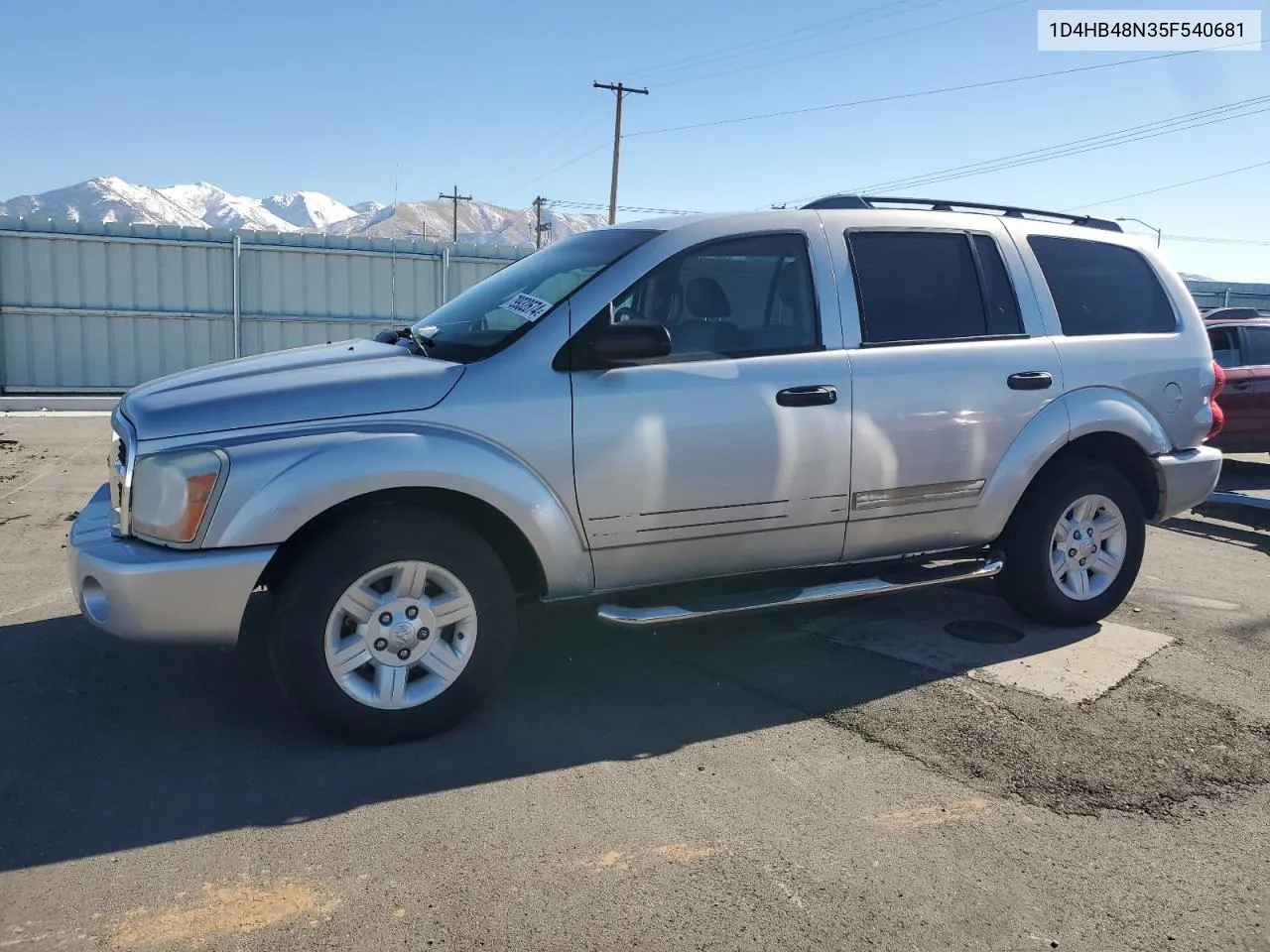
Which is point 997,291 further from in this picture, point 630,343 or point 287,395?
point 287,395

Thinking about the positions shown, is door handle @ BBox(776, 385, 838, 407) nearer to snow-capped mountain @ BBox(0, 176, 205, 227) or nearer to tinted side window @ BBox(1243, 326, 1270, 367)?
tinted side window @ BBox(1243, 326, 1270, 367)

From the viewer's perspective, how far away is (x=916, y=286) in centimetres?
472

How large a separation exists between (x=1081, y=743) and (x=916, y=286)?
2109 millimetres

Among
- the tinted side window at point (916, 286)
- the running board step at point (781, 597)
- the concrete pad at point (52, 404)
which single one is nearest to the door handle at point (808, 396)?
the tinted side window at point (916, 286)

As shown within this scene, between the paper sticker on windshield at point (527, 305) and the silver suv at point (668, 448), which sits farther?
the paper sticker on windshield at point (527, 305)

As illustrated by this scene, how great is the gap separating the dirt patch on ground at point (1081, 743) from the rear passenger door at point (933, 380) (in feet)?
2.67

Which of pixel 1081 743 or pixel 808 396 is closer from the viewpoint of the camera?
pixel 1081 743

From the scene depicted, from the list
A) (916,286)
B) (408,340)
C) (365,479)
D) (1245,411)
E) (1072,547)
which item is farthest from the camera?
(1245,411)

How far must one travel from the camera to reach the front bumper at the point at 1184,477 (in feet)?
17.2

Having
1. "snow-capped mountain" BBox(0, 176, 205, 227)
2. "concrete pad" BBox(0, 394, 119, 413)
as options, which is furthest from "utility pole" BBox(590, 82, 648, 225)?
"snow-capped mountain" BBox(0, 176, 205, 227)

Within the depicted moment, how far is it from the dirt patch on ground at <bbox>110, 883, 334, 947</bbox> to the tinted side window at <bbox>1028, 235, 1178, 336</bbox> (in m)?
4.22

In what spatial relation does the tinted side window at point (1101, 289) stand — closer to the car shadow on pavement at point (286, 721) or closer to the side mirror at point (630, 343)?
the car shadow on pavement at point (286, 721)

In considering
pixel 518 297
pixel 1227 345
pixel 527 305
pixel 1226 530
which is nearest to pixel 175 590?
pixel 527 305

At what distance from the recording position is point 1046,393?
16.0ft
